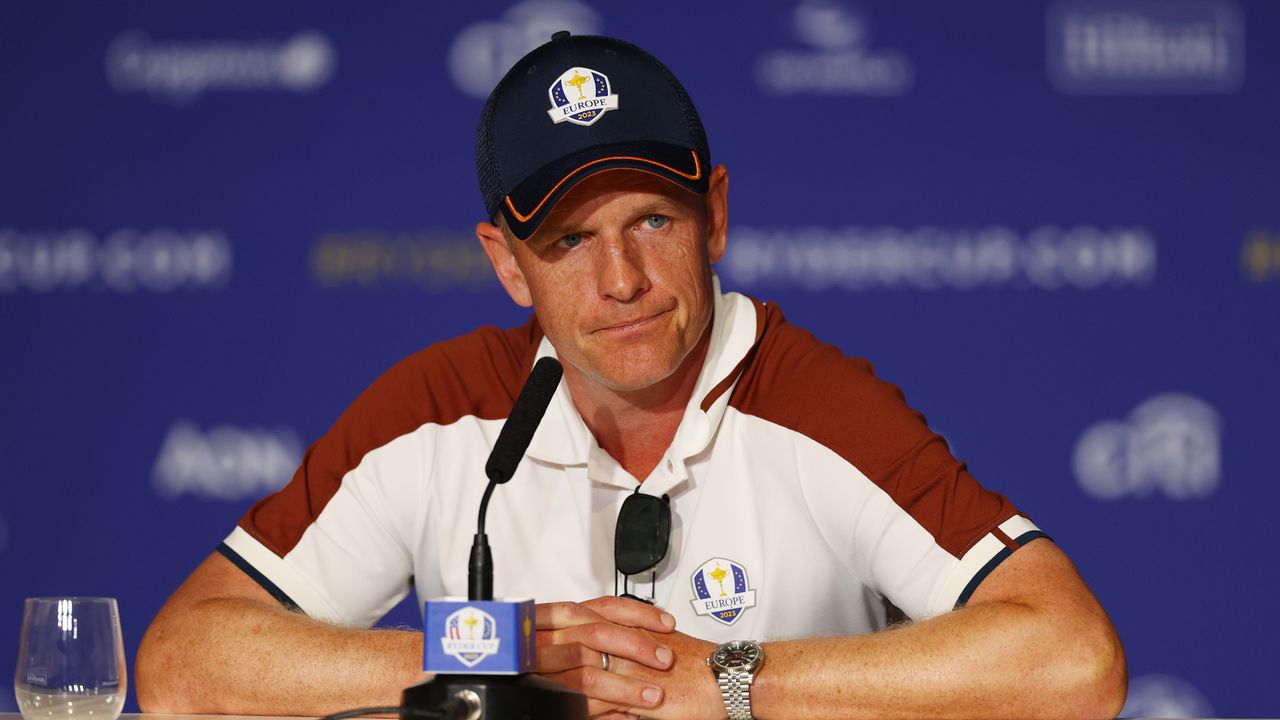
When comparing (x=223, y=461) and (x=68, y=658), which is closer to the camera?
(x=68, y=658)

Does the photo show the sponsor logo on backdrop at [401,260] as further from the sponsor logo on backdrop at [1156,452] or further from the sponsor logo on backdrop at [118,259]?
the sponsor logo on backdrop at [1156,452]

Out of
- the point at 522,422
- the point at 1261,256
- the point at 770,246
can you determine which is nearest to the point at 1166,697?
the point at 1261,256

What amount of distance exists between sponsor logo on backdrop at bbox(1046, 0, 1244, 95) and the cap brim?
1.70 metres

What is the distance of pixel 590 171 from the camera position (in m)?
1.59

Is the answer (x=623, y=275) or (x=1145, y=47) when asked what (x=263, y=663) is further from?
(x=1145, y=47)

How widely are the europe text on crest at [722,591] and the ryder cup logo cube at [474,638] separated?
0.61 meters

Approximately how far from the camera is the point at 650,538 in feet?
5.58

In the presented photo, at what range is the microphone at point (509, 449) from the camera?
3.77 feet

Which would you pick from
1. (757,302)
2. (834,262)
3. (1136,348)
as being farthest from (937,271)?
(757,302)

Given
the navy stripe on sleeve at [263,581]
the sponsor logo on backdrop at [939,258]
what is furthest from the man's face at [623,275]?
the sponsor logo on backdrop at [939,258]

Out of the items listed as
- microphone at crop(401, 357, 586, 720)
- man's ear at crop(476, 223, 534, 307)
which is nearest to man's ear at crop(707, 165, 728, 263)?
man's ear at crop(476, 223, 534, 307)

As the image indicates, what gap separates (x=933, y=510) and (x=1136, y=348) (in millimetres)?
1621

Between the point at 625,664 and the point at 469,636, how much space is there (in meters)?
0.32

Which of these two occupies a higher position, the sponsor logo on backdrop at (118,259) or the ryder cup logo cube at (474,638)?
the sponsor logo on backdrop at (118,259)
